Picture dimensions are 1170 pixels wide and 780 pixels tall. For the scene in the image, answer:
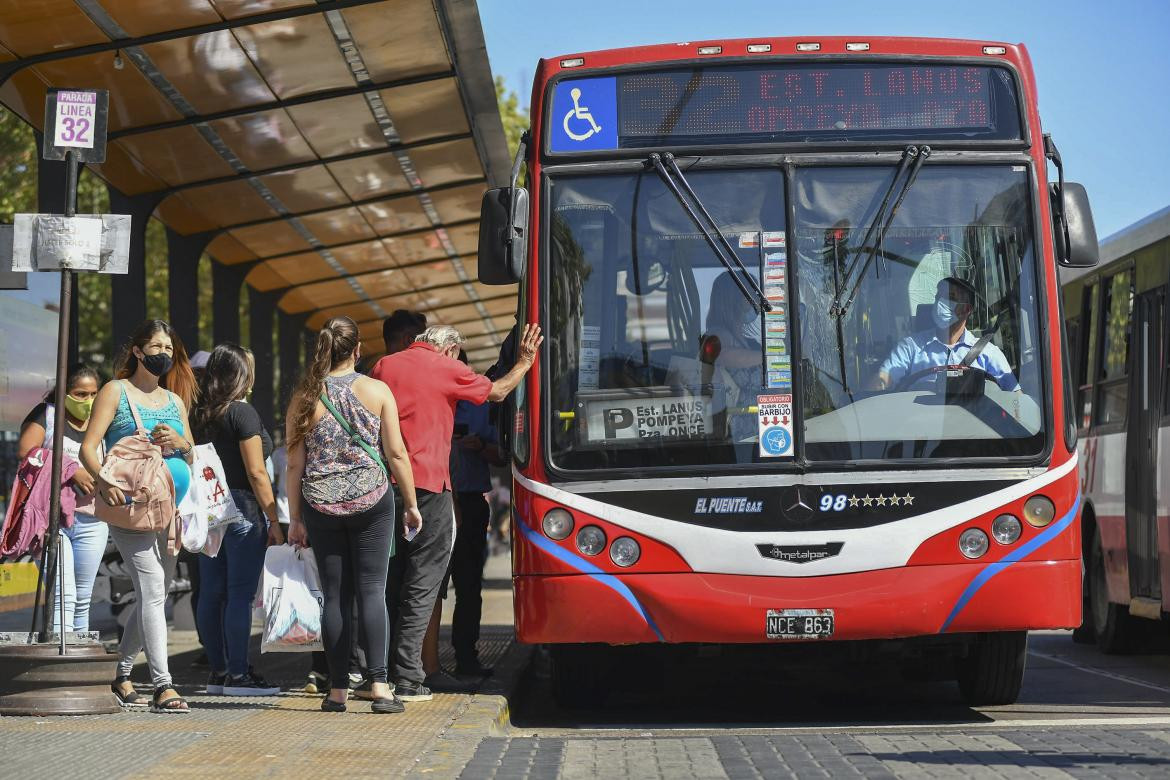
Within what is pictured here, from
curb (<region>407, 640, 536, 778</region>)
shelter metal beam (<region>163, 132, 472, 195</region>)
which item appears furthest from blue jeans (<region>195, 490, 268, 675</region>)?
shelter metal beam (<region>163, 132, 472, 195</region>)

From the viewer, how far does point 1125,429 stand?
13.3m

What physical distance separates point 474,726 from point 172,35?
5710 millimetres

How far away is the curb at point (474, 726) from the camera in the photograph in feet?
22.5

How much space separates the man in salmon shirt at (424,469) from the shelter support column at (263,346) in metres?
12.6

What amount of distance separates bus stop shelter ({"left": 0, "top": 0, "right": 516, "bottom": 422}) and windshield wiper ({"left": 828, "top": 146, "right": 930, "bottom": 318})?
423 cm

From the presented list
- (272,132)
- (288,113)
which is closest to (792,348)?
(288,113)

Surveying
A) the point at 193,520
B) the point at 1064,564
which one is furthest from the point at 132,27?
the point at 1064,564

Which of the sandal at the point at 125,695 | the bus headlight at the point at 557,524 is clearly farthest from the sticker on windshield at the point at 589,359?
the sandal at the point at 125,695

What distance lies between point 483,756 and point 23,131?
12751 millimetres

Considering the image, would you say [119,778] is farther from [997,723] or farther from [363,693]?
[997,723]

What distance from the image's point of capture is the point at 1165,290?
12.6m

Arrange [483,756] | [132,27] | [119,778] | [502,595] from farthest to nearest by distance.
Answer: [502,595], [132,27], [483,756], [119,778]

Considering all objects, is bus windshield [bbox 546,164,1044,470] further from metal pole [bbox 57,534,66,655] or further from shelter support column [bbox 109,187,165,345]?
shelter support column [bbox 109,187,165,345]

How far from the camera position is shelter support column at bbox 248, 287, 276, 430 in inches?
856
